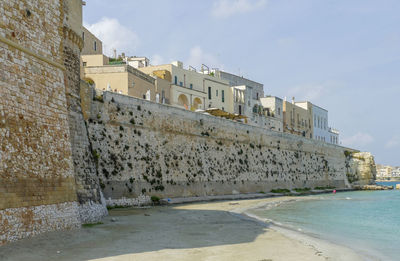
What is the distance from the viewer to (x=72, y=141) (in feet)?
48.3

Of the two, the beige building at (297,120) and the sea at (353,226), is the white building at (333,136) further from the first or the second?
the sea at (353,226)

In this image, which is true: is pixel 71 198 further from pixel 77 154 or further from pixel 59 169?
pixel 77 154

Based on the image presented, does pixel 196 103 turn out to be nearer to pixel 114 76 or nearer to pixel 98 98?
pixel 114 76

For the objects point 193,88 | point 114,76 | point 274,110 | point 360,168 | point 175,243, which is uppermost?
point 193,88

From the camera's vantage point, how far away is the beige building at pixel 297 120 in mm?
64875

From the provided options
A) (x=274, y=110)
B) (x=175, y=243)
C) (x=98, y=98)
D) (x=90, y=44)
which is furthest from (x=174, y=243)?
(x=274, y=110)

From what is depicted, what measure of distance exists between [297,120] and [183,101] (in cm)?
2904

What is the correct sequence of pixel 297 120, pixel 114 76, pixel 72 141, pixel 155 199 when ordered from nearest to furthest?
pixel 72 141 < pixel 155 199 < pixel 114 76 < pixel 297 120

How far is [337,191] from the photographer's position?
49.9 m

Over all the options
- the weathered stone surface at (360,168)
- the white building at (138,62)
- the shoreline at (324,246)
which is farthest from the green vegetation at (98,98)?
the weathered stone surface at (360,168)

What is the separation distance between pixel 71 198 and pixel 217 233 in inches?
193

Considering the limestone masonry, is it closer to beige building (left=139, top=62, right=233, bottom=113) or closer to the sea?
the sea

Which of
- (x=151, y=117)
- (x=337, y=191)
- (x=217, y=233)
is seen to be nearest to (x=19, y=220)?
(x=217, y=233)

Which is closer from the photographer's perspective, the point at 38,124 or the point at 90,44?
the point at 38,124
